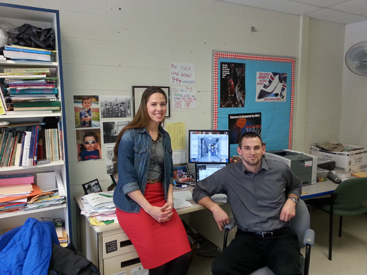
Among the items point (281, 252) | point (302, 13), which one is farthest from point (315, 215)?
point (302, 13)

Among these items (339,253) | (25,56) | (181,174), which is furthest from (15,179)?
(339,253)

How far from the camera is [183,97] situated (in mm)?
2822

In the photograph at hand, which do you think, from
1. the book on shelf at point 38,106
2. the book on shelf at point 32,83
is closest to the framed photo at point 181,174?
the book on shelf at point 38,106

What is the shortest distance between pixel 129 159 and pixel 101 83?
0.94 metres

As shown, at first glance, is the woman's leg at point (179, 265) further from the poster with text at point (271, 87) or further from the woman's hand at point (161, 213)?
the poster with text at point (271, 87)

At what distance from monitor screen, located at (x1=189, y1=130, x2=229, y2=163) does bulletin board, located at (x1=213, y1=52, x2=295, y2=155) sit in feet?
1.06

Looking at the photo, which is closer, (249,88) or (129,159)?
(129,159)

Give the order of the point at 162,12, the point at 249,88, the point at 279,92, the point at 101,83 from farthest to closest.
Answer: the point at 279,92 < the point at 249,88 < the point at 162,12 < the point at 101,83

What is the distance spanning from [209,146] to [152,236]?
3.85ft

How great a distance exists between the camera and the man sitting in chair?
1837 millimetres

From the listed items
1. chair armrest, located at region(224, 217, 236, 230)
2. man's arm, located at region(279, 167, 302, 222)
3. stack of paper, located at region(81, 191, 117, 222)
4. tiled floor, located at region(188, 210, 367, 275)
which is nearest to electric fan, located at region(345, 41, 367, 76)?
tiled floor, located at region(188, 210, 367, 275)

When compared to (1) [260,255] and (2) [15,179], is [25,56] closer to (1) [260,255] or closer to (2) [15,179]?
(2) [15,179]

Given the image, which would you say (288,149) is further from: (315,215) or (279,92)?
(315,215)

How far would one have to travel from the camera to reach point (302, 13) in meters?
3.35
